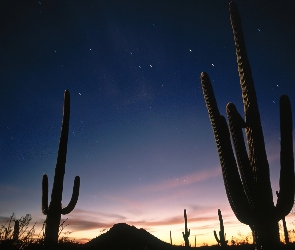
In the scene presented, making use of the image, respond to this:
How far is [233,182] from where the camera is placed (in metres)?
5.29

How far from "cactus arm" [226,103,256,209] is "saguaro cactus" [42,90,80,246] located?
21.4ft

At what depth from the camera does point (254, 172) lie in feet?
17.4

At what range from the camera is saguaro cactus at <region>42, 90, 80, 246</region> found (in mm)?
9014

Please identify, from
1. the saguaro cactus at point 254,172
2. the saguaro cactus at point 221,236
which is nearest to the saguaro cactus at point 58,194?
the saguaro cactus at point 254,172

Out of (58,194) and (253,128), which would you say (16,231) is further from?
(253,128)

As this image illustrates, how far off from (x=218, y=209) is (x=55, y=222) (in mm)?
15348

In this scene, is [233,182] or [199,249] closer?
[233,182]

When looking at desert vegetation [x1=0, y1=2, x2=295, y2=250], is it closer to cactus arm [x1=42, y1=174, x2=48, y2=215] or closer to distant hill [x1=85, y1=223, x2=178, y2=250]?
cactus arm [x1=42, y1=174, x2=48, y2=215]

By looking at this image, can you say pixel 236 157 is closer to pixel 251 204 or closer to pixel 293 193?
pixel 251 204

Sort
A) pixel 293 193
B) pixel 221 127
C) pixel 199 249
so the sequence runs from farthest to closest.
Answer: pixel 199 249, pixel 221 127, pixel 293 193

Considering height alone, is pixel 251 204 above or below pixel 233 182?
below

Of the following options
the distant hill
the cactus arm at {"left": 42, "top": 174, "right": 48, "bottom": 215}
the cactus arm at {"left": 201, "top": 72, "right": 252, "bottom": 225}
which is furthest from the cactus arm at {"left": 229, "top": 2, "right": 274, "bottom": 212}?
the distant hill

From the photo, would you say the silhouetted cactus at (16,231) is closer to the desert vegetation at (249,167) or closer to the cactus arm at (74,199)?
the desert vegetation at (249,167)

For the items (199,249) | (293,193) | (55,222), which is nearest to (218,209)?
(199,249)
